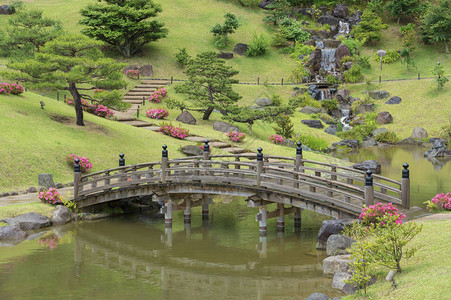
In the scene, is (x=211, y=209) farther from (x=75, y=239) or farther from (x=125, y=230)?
(x=75, y=239)

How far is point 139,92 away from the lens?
58000mm

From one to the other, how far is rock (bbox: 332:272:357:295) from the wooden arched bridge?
4135mm

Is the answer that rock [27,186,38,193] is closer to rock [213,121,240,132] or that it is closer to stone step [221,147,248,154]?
stone step [221,147,248,154]

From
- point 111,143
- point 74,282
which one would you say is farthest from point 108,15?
point 74,282

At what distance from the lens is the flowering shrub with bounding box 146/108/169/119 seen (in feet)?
167

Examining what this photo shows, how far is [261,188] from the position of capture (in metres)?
26.3

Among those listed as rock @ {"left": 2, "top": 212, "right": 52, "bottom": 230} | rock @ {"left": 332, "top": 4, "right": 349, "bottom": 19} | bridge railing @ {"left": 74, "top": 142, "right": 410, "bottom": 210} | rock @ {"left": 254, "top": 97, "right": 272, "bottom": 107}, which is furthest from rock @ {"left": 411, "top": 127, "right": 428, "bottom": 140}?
rock @ {"left": 2, "top": 212, "right": 52, "bottom": 230}

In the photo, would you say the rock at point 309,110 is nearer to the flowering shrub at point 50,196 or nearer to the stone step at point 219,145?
the stone step at point 219,145

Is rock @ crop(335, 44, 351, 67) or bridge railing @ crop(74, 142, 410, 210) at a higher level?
rock @ crop(335, 44, 351, 67)

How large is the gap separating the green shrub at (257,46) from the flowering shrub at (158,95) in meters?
21.2

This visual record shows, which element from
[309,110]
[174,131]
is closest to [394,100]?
[309,110]

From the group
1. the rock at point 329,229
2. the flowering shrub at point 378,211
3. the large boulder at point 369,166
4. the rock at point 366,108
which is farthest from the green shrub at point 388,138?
the flowering shrub at point 378,211

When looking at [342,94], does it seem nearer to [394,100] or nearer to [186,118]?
[394,100]

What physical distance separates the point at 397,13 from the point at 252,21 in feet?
65.4
